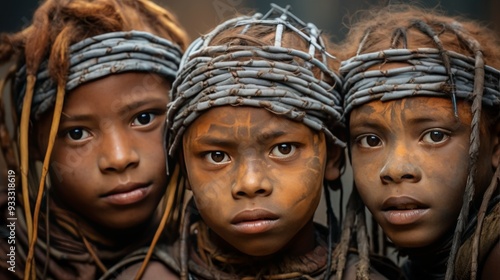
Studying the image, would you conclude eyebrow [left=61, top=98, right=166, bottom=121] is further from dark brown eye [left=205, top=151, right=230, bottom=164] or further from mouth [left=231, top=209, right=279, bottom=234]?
mouth [left=231, top=209, right=279, bottom=234]

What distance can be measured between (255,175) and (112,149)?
1.15 ft

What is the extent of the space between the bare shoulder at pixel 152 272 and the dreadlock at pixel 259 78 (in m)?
0.04

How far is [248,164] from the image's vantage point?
150 cm

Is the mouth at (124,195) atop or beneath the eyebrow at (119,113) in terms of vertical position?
beneath

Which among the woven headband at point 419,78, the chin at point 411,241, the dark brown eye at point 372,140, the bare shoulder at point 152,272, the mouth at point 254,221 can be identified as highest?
the woven headband at point 419,78

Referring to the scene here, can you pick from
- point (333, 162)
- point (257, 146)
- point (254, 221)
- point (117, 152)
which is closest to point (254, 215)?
point (254, 221)

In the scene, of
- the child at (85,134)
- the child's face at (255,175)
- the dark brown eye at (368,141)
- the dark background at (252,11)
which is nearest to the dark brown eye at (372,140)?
the dark brown eye at (368,141)

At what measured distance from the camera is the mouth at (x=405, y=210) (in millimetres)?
1493

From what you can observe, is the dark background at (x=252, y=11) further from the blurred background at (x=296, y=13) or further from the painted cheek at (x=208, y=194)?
the painted cheek at (x=208, y=194)

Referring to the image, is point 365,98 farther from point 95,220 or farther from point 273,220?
point 95,220

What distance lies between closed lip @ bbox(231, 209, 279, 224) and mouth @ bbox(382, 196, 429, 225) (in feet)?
0.77

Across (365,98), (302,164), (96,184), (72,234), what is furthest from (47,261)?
(365,98)

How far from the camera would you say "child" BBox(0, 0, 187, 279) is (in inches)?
64.8

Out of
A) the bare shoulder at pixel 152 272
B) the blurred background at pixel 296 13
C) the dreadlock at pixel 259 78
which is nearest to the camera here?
the dreadlock at pixel 259 78
